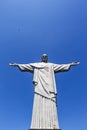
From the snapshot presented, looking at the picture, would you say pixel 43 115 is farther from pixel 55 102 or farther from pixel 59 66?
pixel 59 66

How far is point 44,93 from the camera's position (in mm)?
14258

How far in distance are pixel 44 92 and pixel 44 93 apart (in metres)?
0.06

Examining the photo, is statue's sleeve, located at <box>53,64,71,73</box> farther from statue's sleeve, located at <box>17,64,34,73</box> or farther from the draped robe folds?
statue's sleeve, located at <box>17,64,34,73</box>

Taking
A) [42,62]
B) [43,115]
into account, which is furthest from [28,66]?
[43,115]

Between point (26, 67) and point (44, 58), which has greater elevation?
point (44, 58)

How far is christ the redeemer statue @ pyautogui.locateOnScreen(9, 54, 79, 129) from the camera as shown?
13.2 metres

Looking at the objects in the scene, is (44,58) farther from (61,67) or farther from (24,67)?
(24,67)

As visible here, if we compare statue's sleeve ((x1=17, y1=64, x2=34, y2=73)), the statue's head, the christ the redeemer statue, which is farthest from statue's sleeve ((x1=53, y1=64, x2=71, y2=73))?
statue's sleeve ((x1=17, y1=64, x2=34, y2=73))

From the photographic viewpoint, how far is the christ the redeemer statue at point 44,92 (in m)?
13.2

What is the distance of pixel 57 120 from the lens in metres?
13.3

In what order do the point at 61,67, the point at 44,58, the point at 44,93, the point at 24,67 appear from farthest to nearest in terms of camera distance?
1. the point at 44,58
2. the point at 61,67
3. the point at 24,67
4. the point at 44,93

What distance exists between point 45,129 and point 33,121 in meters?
0.77

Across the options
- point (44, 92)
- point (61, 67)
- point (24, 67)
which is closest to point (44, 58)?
point (61, 67)

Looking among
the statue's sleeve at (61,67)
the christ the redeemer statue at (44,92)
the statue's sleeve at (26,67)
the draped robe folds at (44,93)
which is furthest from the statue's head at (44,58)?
the statue's sleeve at (26,67)
